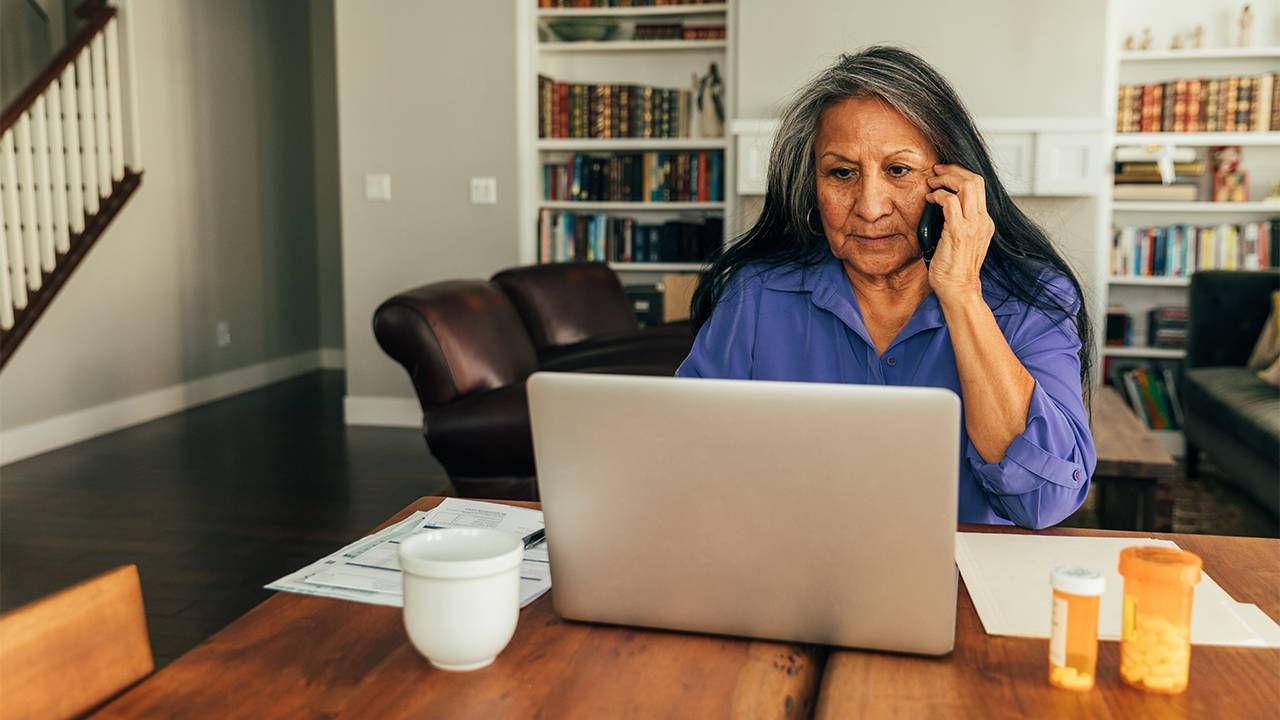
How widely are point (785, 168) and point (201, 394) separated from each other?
17.7 feet

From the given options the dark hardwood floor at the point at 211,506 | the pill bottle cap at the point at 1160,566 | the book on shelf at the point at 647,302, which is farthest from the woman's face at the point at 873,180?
the book on shelf at the point at 647,302

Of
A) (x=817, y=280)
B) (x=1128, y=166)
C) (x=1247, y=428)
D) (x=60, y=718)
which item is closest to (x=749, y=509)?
(x=60, y=718)

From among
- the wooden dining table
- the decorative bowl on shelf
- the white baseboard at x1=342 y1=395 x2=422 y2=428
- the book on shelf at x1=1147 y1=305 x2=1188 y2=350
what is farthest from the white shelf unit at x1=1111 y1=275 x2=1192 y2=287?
the wooden dining table

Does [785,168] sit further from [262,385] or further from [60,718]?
[262,385]

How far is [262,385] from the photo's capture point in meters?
6.94

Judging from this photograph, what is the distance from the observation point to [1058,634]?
2.85 ft

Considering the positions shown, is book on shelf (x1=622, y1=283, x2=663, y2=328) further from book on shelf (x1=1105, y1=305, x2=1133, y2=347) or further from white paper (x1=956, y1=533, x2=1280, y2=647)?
white paper (x1=956, y1=533, x2=1280, y2=647)

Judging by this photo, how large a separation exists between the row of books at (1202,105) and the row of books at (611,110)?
213 cm

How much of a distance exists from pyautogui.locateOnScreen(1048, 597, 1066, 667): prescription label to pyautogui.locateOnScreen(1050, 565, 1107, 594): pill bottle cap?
0.04 ft

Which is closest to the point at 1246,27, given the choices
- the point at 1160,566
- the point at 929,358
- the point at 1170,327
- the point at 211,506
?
the point at 1170,327

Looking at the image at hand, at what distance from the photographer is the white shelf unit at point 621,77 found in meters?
5.60

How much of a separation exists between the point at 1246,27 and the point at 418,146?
397 cm

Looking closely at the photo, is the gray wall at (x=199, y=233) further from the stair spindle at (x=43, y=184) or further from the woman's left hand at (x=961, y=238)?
the woman's left hand at (x=961, y=238)

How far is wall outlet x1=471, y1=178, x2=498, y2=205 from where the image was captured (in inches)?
223
